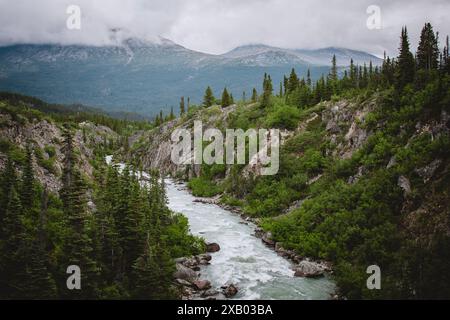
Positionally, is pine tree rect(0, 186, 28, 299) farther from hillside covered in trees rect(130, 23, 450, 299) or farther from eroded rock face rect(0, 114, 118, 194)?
hillside covered in trees rect(130, 23, 450, 299)

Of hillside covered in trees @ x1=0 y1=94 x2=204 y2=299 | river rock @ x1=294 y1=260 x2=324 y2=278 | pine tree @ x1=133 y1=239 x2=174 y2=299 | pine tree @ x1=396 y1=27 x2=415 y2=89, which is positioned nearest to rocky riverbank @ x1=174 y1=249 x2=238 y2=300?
hillside covered in trees @ x1=0 y1=94 x2=204 y2=299

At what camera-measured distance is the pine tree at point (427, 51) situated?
6266cm

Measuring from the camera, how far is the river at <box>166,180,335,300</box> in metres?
32.8

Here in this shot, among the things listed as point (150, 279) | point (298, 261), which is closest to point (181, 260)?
point (150, 279)

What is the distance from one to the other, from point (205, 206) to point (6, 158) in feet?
120

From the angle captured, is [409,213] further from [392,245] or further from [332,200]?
[332,200]

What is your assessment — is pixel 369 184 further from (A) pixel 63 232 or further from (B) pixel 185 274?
(A) pixel 63 232

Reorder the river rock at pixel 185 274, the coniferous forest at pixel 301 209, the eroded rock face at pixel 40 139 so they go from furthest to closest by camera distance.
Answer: the eroded rock face at pixel 40 139, the river rock at pixel 185 274, the coniferous forest at pixel 301 209

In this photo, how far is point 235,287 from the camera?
33.3 meters

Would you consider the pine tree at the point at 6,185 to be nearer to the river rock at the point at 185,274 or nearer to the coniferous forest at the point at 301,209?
the coniferous forest at the point at 301,209

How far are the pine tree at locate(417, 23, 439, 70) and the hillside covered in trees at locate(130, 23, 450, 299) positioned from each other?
8.4 inches

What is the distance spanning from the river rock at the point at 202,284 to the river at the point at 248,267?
72 cm

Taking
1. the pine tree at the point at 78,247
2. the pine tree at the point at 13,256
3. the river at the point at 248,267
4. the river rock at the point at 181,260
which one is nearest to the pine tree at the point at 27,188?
the pine tree at the point at 13,256
